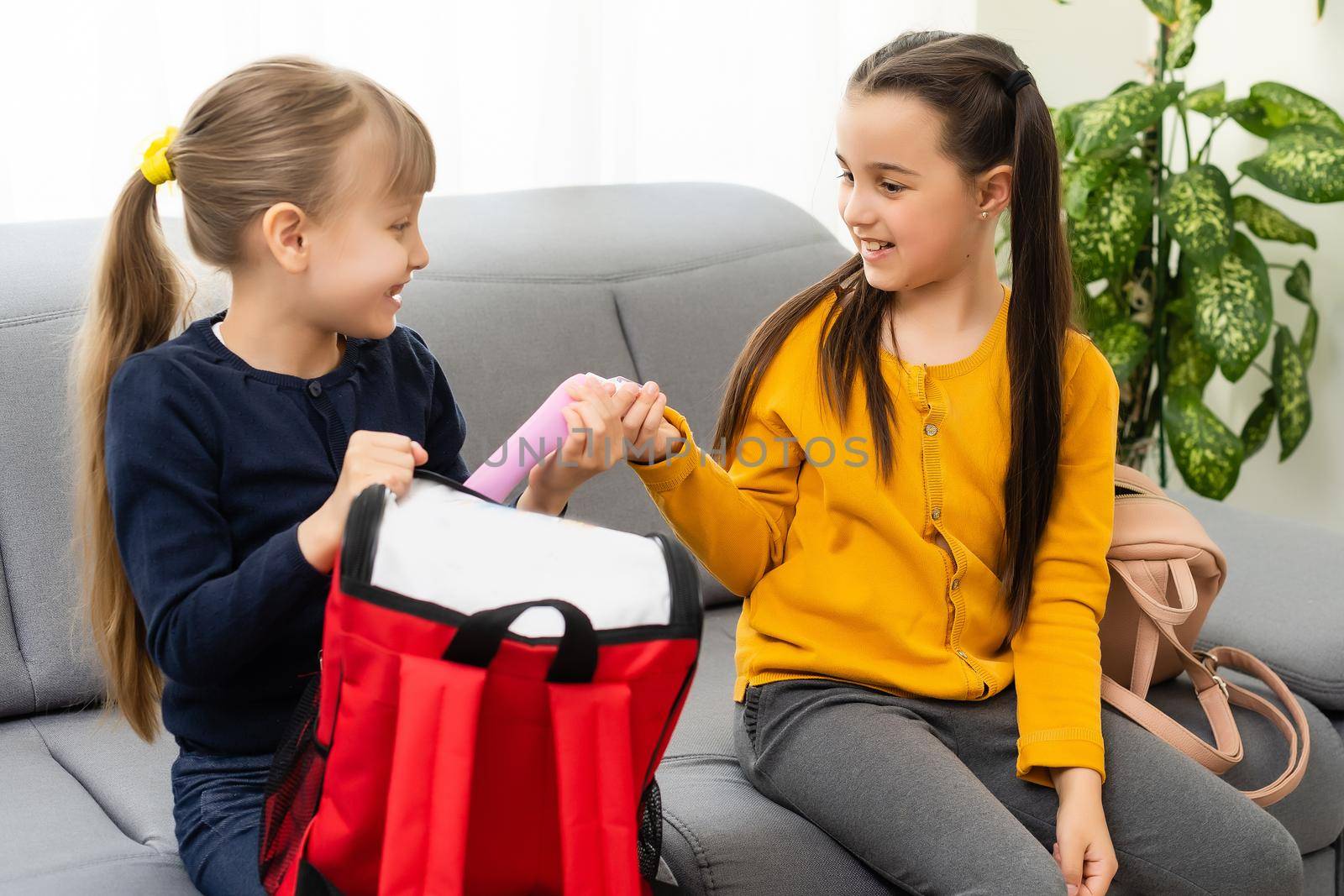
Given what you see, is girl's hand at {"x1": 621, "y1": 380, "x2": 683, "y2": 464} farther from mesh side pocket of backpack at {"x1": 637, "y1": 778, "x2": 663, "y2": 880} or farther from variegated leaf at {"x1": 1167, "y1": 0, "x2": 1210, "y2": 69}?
variegated leaf at {"x1": 1167, "y1": 0, "x2": 1210, "y2": 69}

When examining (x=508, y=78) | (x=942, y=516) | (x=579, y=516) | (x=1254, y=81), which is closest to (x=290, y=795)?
(x=942, y=516)

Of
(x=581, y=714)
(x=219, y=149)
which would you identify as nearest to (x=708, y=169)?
(x=219, y=149)

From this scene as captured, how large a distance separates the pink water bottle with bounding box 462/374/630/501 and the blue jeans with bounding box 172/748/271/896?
301mm

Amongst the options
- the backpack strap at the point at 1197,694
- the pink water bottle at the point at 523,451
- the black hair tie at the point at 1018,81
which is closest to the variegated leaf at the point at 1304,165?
the backpack strap at the point at 1197,694

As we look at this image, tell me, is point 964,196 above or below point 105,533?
above

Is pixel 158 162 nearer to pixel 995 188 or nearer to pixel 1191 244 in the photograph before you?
pixel 995 188

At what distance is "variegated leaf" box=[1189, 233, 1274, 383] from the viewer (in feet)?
8.07

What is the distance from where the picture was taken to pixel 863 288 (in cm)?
140

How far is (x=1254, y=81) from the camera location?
296 centimetres

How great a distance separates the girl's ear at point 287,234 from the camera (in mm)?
1099

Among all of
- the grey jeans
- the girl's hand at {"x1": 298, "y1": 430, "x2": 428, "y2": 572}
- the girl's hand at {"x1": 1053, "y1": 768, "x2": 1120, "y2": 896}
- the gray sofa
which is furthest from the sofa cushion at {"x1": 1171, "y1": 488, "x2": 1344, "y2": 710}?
the girl's hand at {"x1": 298, "y1": 430, "x2": 428, "y2": 572}

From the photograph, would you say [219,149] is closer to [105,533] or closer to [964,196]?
[105,533]

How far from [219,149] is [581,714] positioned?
568 millimetres

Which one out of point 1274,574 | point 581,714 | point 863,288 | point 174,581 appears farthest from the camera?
point 1274,574
